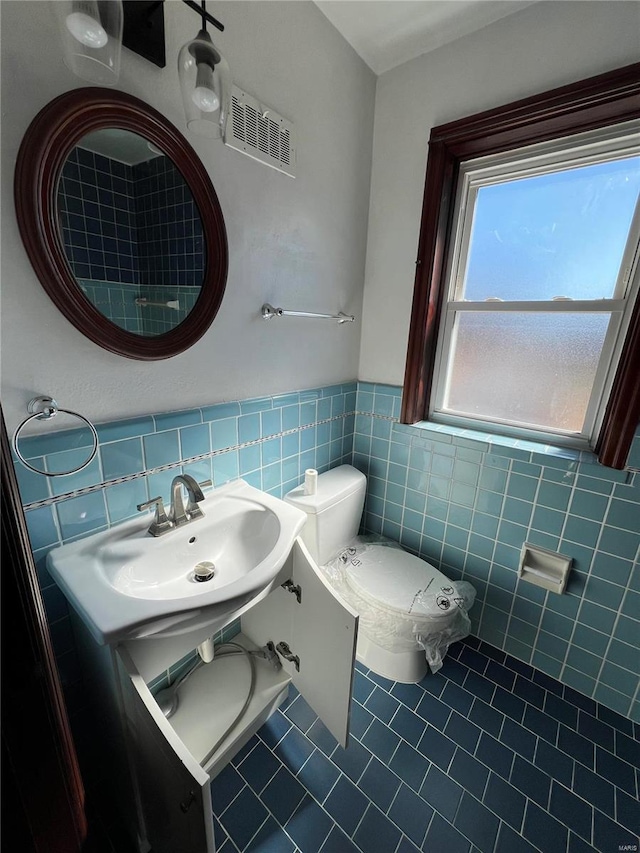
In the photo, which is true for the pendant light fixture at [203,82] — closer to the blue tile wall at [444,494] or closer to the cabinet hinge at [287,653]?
the blue tile wall at [444,494]

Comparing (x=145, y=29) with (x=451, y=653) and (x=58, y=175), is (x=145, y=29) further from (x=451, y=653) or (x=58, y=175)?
(x=451, y=653)

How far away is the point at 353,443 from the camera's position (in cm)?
186

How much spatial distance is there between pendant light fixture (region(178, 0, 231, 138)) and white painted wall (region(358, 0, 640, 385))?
95 centimetres

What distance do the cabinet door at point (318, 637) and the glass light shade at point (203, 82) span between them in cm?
109

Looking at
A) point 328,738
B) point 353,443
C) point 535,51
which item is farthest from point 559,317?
point 328,738

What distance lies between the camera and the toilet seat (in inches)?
51.0

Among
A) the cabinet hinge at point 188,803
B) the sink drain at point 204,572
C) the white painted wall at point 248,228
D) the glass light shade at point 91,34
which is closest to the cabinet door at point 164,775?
the cabinet hinge at point 188,803

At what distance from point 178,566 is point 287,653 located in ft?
1.90

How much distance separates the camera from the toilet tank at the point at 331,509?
4.64 ft

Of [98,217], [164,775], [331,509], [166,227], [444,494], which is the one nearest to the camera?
[164,775]

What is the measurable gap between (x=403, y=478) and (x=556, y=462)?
2.10 ft

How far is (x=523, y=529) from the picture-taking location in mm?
1418

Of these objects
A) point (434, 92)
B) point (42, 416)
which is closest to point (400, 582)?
point (42, 416)

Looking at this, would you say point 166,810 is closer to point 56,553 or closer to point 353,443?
point 56,553
